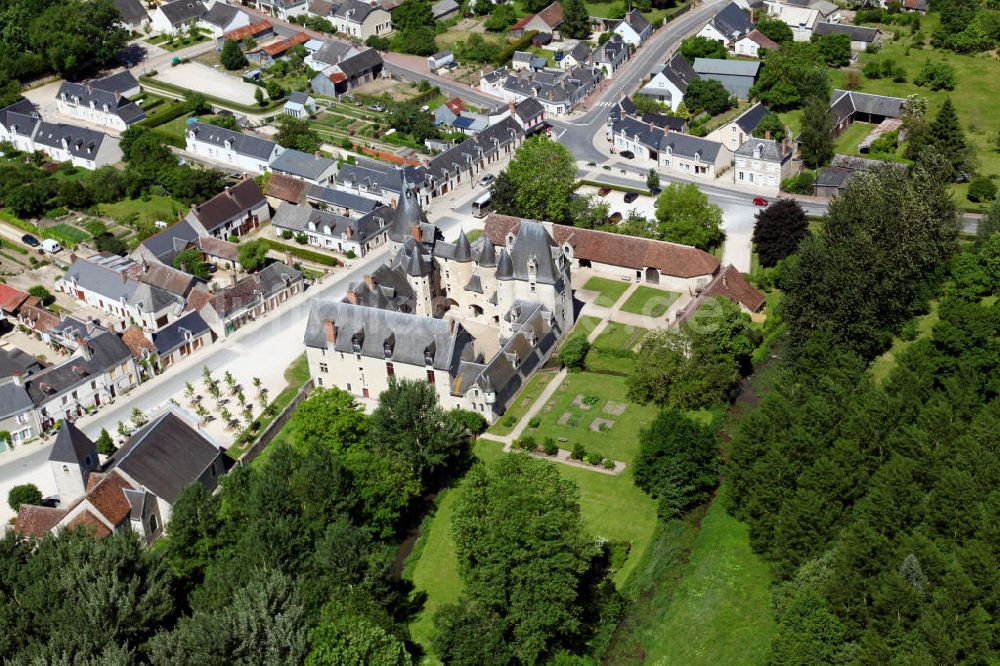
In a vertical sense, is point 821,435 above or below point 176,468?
above

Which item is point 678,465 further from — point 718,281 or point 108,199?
point 108,199

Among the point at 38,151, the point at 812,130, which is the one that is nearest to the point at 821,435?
the point at 812,130

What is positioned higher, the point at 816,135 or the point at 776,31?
the point at 816,135

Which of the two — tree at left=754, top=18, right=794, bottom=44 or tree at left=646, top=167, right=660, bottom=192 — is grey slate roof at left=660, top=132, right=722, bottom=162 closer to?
tree at left=646, top=167, right=660, bottom=192

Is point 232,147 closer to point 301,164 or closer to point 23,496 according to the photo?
point 301,164

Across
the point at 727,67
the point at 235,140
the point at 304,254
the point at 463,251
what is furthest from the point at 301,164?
the point at 727,67

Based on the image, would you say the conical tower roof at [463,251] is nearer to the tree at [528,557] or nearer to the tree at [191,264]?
the tree at [191,264]

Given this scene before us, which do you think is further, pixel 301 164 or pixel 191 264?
pixel 301 164
